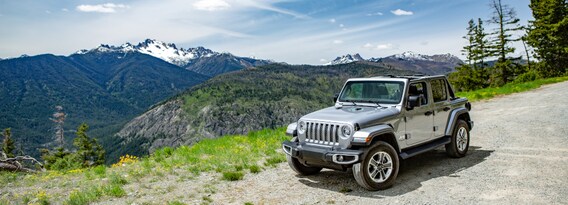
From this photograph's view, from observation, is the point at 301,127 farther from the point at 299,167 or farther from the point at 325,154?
the point at 299,167

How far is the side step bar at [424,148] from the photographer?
9414 millimetres

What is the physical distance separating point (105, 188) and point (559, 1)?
55.5 m

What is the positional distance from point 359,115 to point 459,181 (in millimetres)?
2823

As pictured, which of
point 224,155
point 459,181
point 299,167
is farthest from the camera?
point 224,155

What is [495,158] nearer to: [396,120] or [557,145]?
[557,145]

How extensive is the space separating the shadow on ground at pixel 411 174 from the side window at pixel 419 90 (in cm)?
181

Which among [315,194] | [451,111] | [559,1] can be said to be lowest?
[315,194]

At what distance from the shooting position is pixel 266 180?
1026 centimetres

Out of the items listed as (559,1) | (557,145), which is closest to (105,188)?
(557,145)

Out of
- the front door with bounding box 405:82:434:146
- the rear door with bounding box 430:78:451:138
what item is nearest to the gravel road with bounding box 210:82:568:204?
the front door with bounding box 405:82:434:146

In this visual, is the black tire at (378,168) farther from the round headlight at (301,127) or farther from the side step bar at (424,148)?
the round headlight at (301,127)

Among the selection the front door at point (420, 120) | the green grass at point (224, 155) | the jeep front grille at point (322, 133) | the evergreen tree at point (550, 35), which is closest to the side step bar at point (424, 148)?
the front door at point (420, 120)

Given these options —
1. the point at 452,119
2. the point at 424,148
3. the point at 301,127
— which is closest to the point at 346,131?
the point at 301,127

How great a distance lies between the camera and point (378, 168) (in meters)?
8.80
